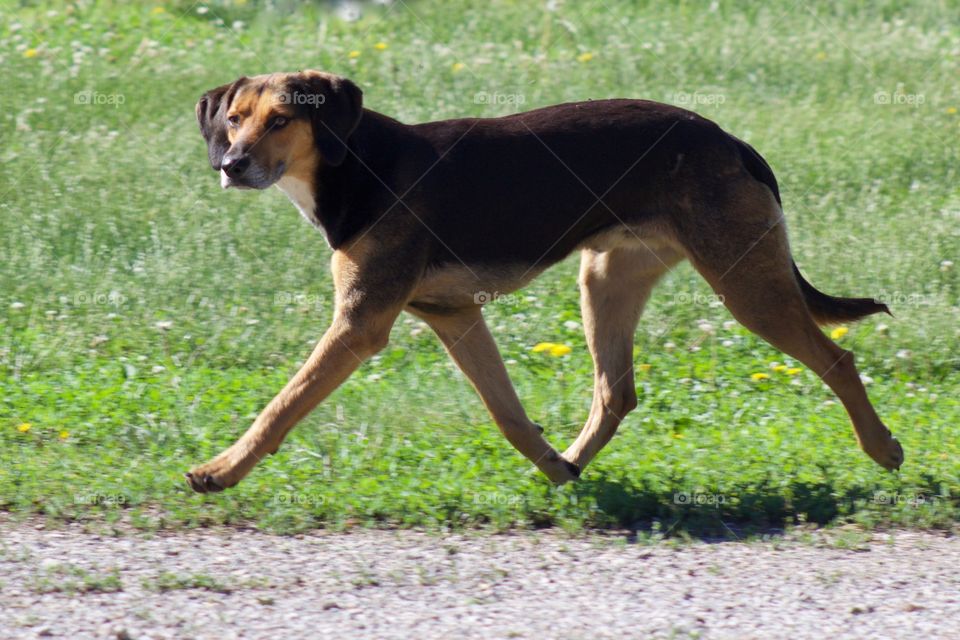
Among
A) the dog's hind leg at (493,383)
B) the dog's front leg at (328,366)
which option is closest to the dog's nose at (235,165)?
the dog's front leg at (328,366)

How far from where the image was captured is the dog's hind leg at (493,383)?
5973 millimetres

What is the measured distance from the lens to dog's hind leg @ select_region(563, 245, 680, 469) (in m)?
6.35

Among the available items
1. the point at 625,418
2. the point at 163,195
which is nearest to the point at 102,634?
the point at 625,418

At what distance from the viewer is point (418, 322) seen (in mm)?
7980

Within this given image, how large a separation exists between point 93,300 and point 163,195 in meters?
1.58

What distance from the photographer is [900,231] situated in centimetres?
894

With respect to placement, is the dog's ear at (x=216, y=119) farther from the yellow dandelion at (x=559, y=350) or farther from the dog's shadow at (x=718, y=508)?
the yellow dandelion at (x=559, y=350)

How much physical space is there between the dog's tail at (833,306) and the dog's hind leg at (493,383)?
1242 mm

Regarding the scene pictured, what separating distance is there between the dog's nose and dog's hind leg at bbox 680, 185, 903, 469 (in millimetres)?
1793

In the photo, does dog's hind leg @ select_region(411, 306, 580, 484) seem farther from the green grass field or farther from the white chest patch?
the white chest patch

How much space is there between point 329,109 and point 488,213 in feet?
2.50

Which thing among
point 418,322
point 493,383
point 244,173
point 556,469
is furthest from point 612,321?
point 244,173

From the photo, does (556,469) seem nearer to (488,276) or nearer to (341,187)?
(488,276)

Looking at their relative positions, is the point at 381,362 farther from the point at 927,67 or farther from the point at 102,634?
the point at 927,67
